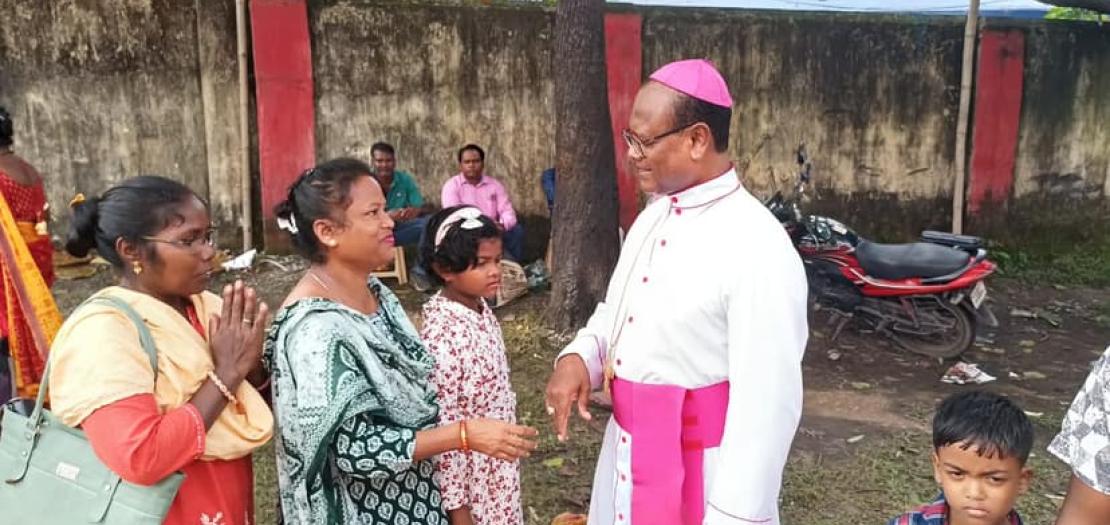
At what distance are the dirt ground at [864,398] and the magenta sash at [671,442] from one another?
1.78m

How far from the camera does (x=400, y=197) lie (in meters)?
7.55

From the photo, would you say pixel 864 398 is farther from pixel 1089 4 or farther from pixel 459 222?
pixel 1089 4

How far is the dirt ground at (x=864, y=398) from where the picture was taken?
13.3ft

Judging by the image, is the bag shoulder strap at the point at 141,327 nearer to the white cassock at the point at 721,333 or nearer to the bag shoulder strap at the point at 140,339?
the bag shoulder strap at the point at 140,339

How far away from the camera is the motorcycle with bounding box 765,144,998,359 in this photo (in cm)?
589

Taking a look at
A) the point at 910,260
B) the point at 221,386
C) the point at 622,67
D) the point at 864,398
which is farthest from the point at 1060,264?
the point at 221,386

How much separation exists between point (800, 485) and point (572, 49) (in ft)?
10.5

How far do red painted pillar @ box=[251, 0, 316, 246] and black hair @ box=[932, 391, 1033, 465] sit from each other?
255 inches

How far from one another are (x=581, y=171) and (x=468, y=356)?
352cm

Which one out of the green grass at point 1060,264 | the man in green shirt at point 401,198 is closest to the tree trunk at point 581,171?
the man in green shirt at point 401,198

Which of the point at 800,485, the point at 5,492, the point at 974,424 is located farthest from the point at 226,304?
the point at 800,485

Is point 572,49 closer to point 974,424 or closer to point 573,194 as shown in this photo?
point 573,194

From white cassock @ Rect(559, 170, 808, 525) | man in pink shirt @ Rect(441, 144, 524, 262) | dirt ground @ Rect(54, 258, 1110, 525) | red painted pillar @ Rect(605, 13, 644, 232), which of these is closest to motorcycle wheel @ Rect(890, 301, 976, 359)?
dirt ground @ Rect(54, 258, 1110, 525)

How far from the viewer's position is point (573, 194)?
603cm
